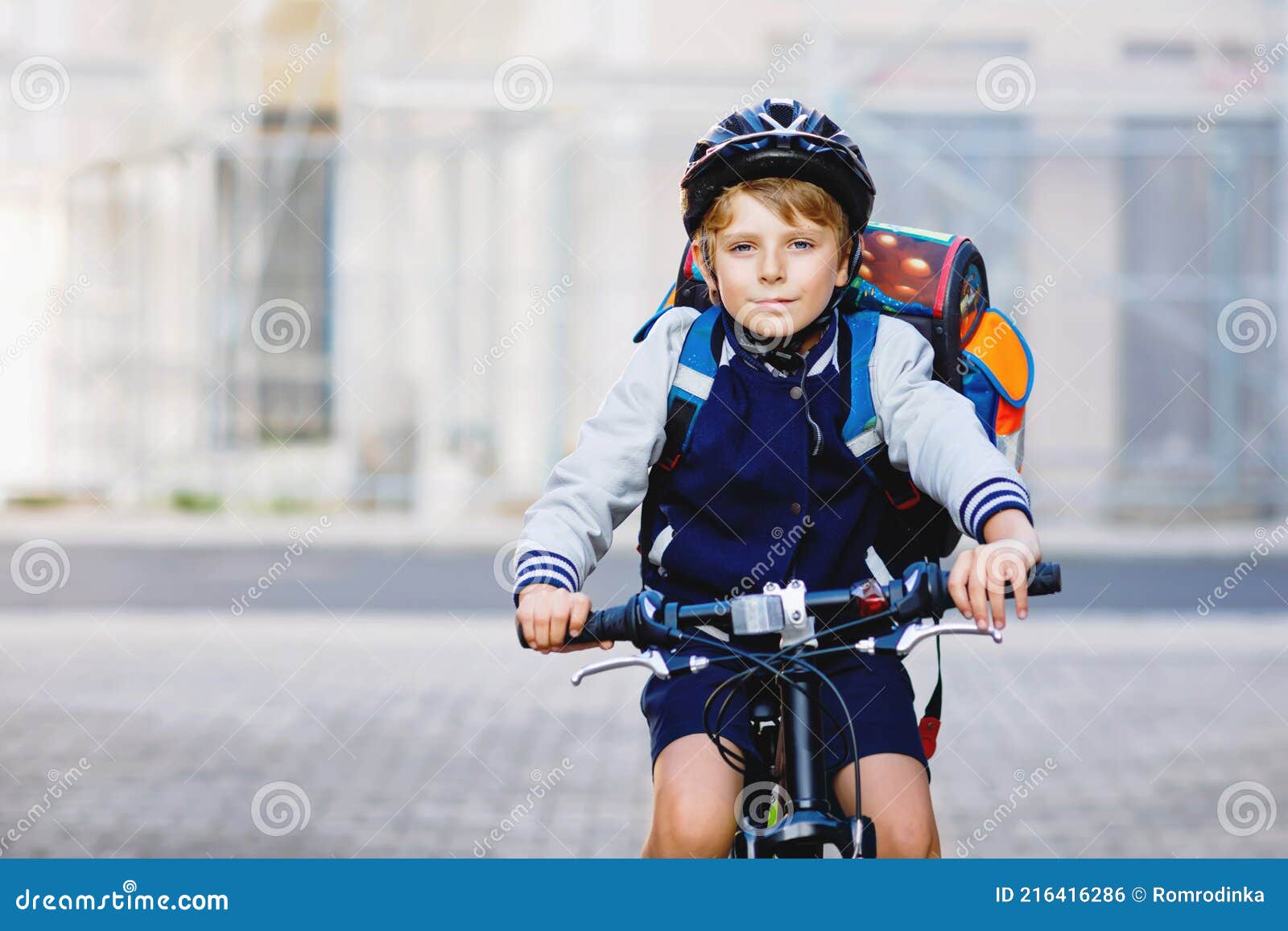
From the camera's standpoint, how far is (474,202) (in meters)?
18.8

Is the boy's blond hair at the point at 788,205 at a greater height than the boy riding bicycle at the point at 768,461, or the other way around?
the boy's blond hair at the point at 788,205

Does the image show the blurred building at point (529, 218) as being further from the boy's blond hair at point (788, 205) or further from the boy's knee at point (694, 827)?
the boy's knee at point (694, 827)

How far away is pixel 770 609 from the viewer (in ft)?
7.43

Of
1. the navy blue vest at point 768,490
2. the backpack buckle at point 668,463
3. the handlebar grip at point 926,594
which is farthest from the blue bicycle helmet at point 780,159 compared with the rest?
the handlebar grip at point 926,594

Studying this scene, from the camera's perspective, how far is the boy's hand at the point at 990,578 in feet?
7.11

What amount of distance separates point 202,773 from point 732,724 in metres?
4.62

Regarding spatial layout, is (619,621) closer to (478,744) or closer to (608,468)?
(608,468)

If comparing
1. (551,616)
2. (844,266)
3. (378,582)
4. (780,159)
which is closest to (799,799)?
(551,616)

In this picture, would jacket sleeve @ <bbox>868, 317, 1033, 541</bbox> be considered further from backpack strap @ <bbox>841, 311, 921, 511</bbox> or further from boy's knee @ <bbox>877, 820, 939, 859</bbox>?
boy's knee @ <bbox>877, 820, 939, 859</bbox>

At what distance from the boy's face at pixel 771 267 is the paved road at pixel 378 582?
350 inches

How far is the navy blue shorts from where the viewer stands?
2.45m

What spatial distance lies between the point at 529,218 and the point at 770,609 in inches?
658

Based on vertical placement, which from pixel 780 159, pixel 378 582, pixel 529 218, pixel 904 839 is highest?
pixel 529 218
